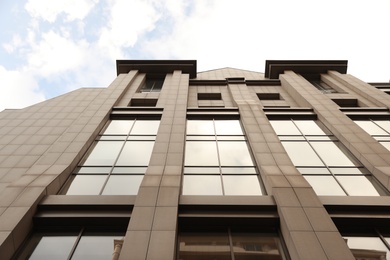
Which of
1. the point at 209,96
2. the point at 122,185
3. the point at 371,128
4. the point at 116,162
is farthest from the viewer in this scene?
the point at 209,96

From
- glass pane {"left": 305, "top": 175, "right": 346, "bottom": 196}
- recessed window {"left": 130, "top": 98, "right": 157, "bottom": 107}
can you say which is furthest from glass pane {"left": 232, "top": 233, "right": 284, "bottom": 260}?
recessed window {"left": 130, "top": 98, "right": 157, "bottom": 107}

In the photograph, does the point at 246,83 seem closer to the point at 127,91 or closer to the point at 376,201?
the point at 127,91

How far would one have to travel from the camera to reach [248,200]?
438 inches

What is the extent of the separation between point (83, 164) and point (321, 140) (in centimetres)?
1359

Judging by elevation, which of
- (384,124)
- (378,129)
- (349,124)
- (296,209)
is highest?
(384,124)

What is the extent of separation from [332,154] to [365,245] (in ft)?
21.3

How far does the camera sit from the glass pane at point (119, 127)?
18.2 m

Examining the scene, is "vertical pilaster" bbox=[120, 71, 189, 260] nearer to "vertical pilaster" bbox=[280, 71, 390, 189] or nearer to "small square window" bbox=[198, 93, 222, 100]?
"vertical pilaster" bbox=[280, 71, 390, 189]

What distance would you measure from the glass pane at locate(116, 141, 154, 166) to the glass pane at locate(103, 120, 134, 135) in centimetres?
164

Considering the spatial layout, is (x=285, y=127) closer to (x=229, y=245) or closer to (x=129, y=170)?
(x=129, y=170)

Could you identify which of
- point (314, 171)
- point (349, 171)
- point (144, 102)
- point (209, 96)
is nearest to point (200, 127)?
point (144, 102)

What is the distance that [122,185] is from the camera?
13.1 m

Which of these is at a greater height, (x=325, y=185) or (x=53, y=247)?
(x=325, y=185)

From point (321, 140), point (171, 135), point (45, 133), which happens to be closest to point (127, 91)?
point (45, 133)
